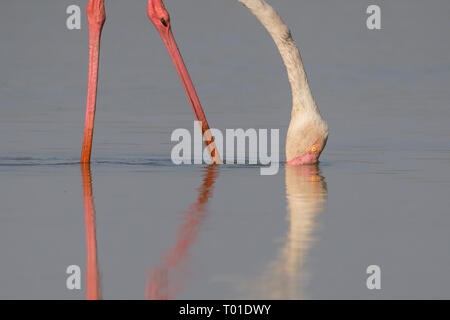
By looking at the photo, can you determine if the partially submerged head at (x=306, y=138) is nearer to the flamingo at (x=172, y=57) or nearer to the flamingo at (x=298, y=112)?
the flamingo at (x=298, y=112)

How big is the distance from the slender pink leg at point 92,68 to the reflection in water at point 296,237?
1.67 meters

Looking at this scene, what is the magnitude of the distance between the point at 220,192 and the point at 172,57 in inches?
75.5

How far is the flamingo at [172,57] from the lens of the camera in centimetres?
995

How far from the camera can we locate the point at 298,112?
9930 millimetres

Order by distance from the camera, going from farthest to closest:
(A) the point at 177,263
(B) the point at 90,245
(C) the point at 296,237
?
(C) the point at 296,237, (B) the point at 90,245, (A) the point at 177,263

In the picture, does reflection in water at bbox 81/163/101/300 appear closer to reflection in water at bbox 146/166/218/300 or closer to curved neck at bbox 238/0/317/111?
reflection in water at bbox 146/166/218/300

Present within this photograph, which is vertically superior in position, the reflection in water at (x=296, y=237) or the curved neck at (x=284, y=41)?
the curved neck at (x=284, y=41)

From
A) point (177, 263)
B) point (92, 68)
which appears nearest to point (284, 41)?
point (92, 68)

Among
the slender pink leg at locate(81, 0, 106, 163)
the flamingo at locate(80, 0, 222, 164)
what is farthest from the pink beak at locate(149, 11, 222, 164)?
the slender pink leg at locate(81, 0, 106, 163)

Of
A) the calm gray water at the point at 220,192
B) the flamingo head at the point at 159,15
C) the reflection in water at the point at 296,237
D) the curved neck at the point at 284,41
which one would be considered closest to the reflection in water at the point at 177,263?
the calm gray water at the point at 220,192

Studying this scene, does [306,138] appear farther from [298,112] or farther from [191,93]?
[191,93]

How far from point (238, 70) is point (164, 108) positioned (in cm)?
A: 541

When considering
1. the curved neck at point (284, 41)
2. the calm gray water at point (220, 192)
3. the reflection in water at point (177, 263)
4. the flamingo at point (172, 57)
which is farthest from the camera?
the curved neck at point (284, 41)
